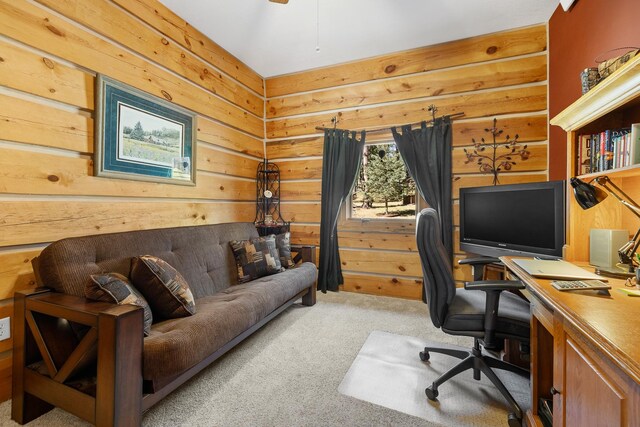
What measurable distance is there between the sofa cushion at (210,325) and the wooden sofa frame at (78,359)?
0.08m

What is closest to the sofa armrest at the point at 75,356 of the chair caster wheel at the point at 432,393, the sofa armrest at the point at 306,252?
the chair caster wheel at the point at 432,393

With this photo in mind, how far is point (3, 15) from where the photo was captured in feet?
4.91

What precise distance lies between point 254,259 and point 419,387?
1652 millimetres

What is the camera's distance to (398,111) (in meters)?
3.19

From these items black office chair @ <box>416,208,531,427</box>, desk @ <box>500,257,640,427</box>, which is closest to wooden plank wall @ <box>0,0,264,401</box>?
black office chair @ <box>416,208,531,427</box>

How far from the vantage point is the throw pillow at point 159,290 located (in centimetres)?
163

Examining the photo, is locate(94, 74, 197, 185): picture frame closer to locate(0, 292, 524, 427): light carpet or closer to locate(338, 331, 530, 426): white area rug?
locate(0, 292, 524, 427): light carpet

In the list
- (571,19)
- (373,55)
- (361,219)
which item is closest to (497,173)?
(571,19)

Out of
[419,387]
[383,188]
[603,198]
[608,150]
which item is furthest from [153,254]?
[608,150]

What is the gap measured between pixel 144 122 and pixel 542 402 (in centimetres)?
305

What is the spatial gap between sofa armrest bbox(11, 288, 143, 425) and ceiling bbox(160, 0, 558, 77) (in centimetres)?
255

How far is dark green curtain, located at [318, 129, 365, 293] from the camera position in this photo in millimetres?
3328

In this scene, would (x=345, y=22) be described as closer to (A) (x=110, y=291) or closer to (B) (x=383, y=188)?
(B) (x=383, y=188)

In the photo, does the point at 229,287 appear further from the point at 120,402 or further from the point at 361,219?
the point at 361,219
